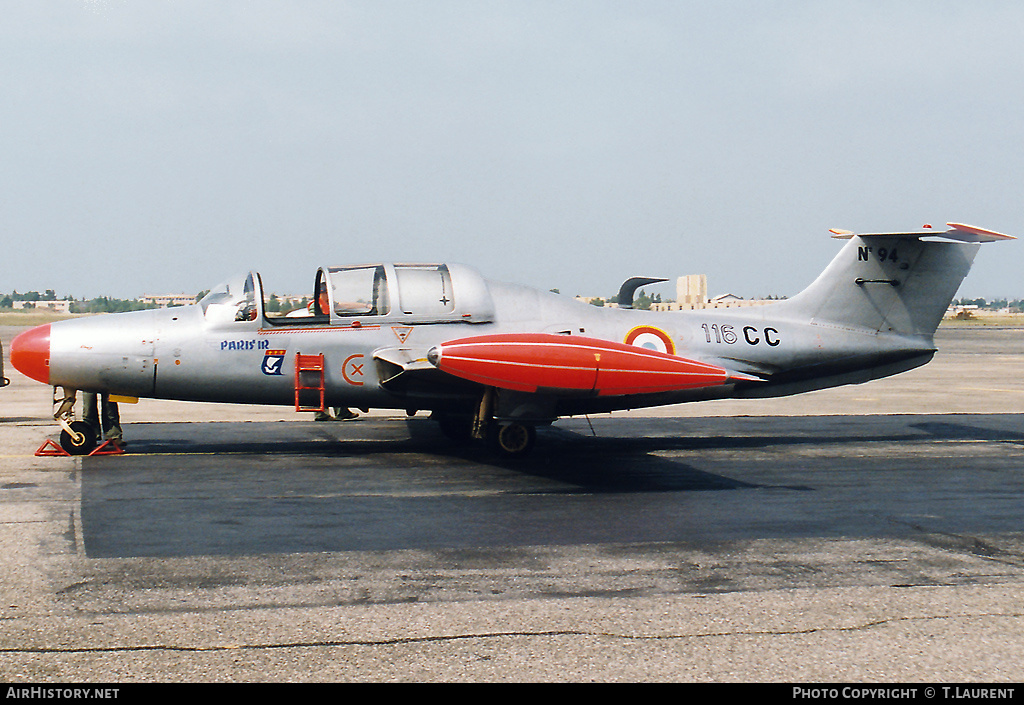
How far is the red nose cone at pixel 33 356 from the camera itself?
12.0m

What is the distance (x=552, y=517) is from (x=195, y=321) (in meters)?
6.17

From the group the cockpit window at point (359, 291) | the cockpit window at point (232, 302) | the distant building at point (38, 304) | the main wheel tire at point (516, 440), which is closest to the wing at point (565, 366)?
the main wheel tire at point (516, 440)

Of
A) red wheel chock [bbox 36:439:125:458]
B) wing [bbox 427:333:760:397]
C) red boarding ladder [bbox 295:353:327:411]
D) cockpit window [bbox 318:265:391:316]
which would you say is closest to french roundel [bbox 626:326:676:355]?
wing [bbox 427:333:760:397]

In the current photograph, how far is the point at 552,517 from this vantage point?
918 centimetres

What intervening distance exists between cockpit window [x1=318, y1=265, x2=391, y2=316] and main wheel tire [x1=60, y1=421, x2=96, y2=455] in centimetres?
379

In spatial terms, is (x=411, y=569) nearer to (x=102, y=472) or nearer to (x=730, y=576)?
(x=730, y=576)

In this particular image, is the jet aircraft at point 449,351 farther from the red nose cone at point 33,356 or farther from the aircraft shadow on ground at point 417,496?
the aircraft shadow on ground at point 417,496

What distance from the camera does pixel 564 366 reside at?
10.8 m

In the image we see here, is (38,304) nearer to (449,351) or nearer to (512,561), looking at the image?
(449,351)

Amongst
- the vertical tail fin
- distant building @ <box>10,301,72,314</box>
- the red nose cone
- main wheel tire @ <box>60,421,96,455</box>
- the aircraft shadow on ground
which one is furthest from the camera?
distant building @ <box>10,301,72,314</box>

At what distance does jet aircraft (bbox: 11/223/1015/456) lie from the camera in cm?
1095

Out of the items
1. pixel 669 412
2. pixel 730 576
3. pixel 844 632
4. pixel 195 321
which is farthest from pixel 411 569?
pixel 669 412

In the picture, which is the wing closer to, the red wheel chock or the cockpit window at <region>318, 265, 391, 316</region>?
the cockpit window at <region>318, 265, 391, 316</region>

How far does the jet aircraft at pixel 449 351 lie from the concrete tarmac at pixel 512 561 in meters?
0.86
